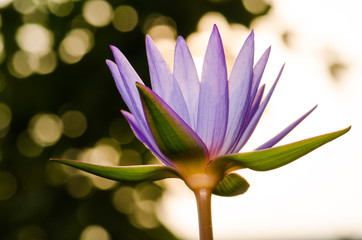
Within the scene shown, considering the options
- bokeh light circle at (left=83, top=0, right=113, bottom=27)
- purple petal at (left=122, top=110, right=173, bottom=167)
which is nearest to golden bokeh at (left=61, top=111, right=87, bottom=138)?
bokeh light circle at (left=83, top=0, right=113, bottom=27)

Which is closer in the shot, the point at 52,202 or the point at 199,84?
the point at 199,84

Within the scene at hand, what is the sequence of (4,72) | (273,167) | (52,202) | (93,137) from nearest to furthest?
(273,167)
(52,202)
(93,137)
(4,72)

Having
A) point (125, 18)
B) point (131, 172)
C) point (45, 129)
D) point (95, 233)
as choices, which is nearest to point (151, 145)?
point (131, 172)

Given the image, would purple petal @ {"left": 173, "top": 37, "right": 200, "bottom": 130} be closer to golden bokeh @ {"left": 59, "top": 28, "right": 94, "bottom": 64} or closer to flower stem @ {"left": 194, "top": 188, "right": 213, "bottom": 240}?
flower stem @ {"left": 194, "top": 188, "right": 213, "bottom": 240}

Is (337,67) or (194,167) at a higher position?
(337,67)

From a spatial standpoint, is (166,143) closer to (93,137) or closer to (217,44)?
(217,44)

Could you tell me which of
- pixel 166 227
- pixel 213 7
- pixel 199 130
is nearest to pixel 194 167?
pixel 199 130

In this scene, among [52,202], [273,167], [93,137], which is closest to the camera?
[273,167]
